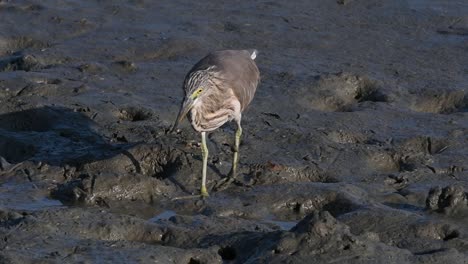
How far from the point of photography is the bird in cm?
872

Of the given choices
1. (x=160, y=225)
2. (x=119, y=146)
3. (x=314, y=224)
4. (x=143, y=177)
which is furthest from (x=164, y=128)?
(x=314, y=224)

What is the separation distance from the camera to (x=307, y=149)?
9.55 meters

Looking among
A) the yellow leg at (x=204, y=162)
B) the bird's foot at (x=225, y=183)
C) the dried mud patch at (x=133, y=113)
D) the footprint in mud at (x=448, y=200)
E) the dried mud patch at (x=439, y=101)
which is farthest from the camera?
the dried mud patch at (x=439, y=101)

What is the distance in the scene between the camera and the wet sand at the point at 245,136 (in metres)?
7.33

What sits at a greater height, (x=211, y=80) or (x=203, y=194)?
(x=211, y=80)

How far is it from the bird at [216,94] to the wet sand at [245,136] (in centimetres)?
Result: 34

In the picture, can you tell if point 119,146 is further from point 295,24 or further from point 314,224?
point 295,24

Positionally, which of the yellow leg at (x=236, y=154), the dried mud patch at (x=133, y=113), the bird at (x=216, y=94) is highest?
the bird at (x=216, y=94)

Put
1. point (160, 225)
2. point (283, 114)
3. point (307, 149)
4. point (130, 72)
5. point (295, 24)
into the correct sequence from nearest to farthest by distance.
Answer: point (160, 225) → point (307, 149) → point (283, 114) → point (130, 72) → point (295, 24)

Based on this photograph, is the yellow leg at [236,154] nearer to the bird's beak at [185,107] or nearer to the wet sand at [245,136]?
the wet sand at [245,136]

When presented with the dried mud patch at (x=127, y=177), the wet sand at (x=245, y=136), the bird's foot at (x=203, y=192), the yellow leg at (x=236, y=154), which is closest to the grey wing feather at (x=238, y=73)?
the yellow leg at (x=236, y=154)

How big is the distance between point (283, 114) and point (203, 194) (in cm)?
203

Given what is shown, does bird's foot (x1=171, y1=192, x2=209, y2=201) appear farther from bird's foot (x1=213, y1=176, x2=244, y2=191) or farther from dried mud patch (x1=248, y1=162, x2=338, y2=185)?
dried mud patch (x1=248, y1=162, x2=338, y2=185)

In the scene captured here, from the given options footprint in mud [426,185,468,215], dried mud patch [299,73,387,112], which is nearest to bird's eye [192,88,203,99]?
footprint in mud [426,185,468,215]
